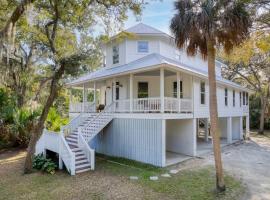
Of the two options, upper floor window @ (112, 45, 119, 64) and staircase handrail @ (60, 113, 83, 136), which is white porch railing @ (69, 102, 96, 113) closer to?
staircase handrail @ (60, 113, 83, 136)

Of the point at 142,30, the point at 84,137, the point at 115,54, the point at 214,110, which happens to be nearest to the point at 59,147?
the point at 84,137

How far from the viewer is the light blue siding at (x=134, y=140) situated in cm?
1115

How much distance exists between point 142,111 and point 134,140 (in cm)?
166

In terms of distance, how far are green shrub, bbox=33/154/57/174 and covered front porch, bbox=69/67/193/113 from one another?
15.5 feet

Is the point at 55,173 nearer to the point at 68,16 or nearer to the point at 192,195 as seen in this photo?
the point at 192,195

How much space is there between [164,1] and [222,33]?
4.24 meters

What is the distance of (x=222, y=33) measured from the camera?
7453 mm

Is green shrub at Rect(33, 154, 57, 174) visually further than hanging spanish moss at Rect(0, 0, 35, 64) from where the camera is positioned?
Yes

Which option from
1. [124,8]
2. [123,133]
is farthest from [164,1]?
[123,133]

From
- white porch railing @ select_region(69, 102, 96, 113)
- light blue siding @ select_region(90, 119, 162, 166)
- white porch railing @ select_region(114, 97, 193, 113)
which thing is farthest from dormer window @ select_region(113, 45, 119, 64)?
light blue siding @ select_region(90, 119, 162, 166)

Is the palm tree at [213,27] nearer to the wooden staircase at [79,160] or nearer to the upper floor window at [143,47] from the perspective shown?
the wooden staircase at [79,160]

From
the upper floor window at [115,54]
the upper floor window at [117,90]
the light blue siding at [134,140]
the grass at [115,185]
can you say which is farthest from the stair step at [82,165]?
the upper floor window at [115,54]

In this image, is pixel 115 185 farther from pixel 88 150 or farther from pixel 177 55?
pixel 177 55

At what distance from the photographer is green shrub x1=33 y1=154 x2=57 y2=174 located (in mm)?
10500
